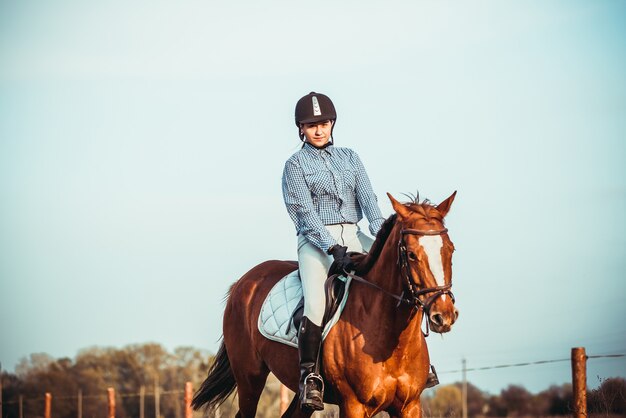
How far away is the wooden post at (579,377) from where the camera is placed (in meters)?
9.79

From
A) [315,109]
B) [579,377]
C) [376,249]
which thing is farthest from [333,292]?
[579,377]

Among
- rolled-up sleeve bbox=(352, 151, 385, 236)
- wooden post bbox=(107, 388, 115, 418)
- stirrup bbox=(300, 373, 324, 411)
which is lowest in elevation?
wooden post bbox=(107, 388, 115, 418)

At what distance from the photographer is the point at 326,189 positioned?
836cm

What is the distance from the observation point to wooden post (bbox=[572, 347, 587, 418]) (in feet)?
32.1

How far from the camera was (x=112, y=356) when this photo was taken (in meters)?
66.6

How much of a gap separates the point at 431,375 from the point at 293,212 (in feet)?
6.40

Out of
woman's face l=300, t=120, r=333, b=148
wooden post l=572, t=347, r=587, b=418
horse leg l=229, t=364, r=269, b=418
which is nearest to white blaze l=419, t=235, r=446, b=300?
woman's face l=300, t=120, r=333, b=148

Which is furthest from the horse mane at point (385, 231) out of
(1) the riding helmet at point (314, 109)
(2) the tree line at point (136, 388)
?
(2) the tree line at point (136, 388)

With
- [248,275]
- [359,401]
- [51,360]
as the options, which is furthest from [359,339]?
[51,360]

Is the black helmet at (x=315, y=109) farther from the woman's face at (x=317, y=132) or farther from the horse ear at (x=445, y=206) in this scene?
the horse ear at (x=445, y=206)

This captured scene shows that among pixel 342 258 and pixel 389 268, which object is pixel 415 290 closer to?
pixel 389 268

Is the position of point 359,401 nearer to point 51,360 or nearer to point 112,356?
point 51,360

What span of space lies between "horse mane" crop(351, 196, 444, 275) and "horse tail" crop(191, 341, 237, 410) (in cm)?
322

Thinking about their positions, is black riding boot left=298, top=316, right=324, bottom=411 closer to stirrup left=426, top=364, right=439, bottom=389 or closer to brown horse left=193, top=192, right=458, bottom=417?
brown horse left=193, top=192, right=458, bottom=417
